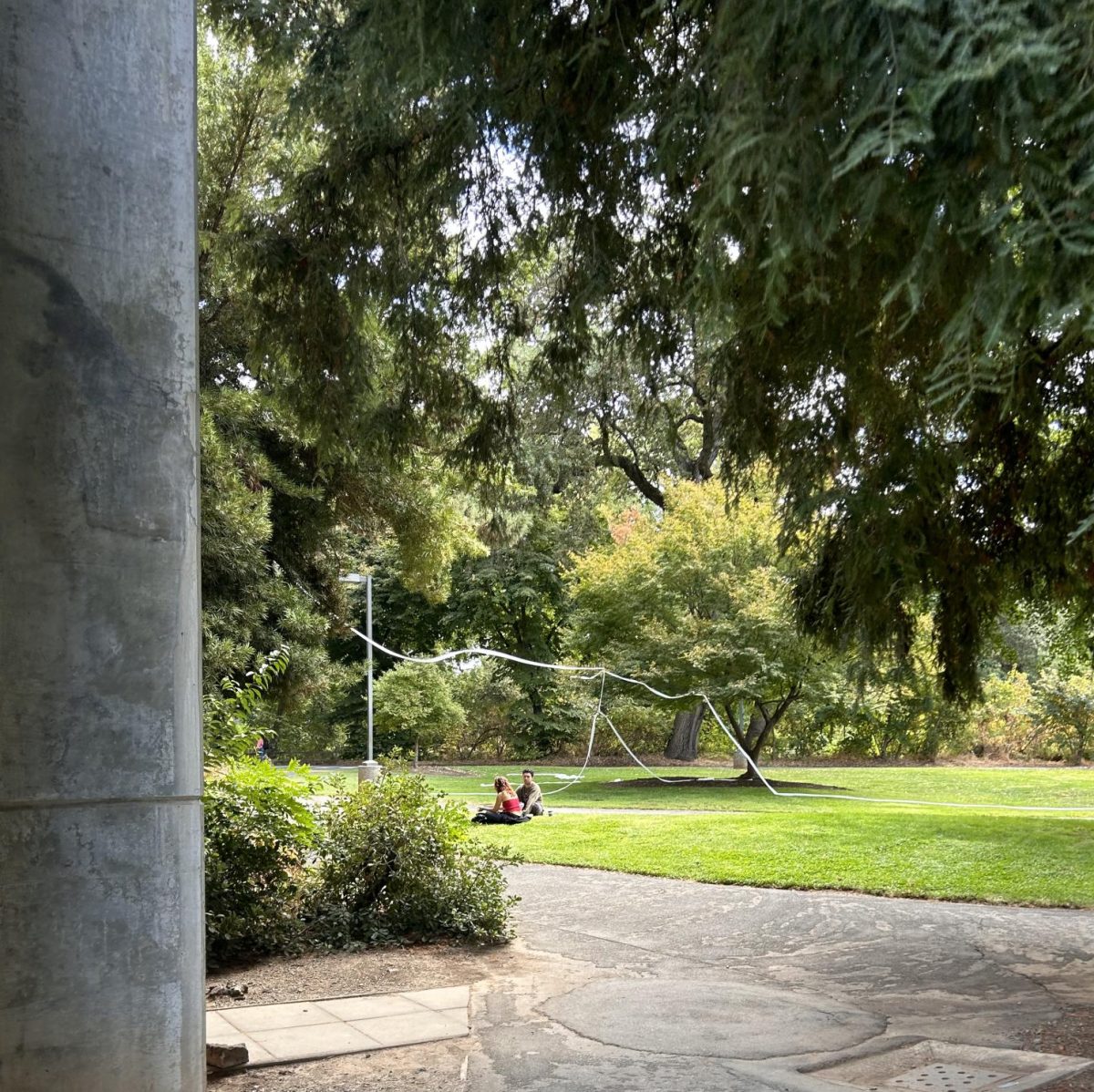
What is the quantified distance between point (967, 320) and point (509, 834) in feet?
48.2

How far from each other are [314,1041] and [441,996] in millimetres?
1177

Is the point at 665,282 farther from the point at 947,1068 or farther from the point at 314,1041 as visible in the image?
the point at 314,1041

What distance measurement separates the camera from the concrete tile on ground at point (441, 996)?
280 inches

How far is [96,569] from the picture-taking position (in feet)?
10.0

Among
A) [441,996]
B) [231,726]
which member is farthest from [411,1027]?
[231,726]

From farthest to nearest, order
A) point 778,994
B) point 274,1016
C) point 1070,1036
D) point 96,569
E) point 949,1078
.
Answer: point 778,994 → point 274,1016 → point 1070,1036 → point 949,1078 → point 96,569

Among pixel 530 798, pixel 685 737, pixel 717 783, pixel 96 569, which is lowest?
pixel 717 783

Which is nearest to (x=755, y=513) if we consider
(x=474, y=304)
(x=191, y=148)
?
(x=474, y=304)

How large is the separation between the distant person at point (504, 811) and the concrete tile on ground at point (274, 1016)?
1145cm

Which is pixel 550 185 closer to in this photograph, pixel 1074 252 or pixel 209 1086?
pixel 1074 252

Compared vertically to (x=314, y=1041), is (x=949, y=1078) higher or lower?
lower

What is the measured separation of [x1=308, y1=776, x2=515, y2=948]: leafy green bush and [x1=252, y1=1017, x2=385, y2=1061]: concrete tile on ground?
228cm

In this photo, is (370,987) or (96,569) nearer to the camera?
(96,569)

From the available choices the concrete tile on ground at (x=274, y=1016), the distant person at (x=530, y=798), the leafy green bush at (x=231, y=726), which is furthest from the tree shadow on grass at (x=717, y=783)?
the concrete tile on ground at (x=274, y=1016)
